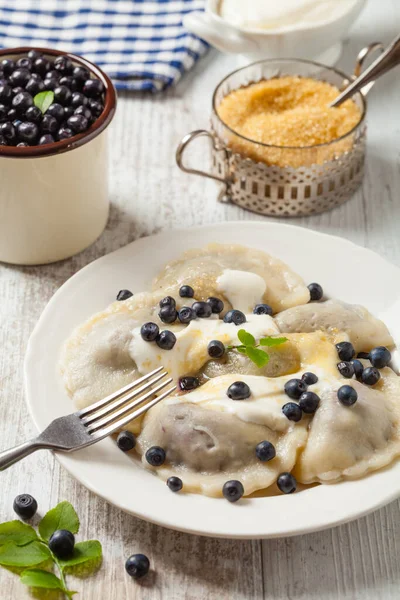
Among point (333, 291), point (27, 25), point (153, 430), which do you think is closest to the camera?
point (153, 430)

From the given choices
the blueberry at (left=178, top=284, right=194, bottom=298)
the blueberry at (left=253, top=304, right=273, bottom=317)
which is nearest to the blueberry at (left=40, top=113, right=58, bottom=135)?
the blueberry at (left=178, top=284, right=194, bottom=298)

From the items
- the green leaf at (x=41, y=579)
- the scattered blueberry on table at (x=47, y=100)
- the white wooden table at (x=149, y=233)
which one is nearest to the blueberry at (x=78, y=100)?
the scattered blueberry on table at (x=47, y=100)

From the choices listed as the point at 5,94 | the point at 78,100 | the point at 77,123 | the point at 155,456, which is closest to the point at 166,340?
the point at 155,456

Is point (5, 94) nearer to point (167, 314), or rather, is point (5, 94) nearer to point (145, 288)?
point (145, 288)

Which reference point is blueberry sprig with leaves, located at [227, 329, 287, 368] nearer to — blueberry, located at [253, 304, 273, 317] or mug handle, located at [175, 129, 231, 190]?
blueberry, located at [253, 304, 273, 317]

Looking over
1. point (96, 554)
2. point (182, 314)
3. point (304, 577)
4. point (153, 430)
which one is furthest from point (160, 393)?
point (304, 577)

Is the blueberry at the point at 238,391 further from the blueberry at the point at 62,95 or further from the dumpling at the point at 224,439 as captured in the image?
the blueberry at the point at 62,95

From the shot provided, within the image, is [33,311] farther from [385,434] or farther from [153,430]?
[385,434]
